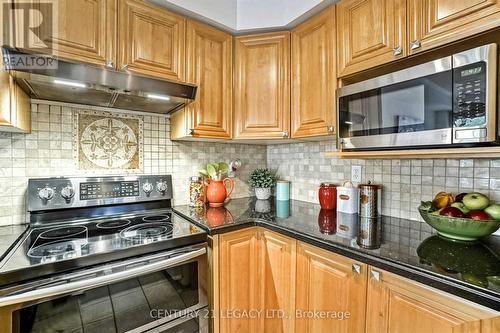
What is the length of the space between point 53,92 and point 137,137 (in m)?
0.52

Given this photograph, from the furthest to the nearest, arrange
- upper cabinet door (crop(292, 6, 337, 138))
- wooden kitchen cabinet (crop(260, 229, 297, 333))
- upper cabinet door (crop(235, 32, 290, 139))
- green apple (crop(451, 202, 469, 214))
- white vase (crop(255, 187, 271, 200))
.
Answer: white vase (crop(255, 187, 271, 200)) < upper cabinet door (crop(235, 32, 290, 139)) < upper cabinet door (crop(292, 6, 337, 138)) < wooden kitchen cabinet (crop(260, 229, 297, 333)) < green apple (crop(451, 202, 469, 214))

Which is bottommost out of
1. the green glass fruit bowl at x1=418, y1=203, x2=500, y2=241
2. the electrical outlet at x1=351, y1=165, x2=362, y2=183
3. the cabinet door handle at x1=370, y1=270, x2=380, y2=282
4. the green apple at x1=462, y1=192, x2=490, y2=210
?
the cabinet door handle at x1=370, y1=270, x2=380, y2=282

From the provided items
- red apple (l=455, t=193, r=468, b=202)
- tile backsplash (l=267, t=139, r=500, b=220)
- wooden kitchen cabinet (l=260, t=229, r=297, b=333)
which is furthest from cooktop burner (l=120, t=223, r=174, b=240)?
red apple (l=455, t=193, r=468, b=202)

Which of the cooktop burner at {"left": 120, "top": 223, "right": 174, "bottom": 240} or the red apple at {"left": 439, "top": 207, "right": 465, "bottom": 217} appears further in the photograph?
the cooktop burner at {"left": 120, "top": 223, "right": 174, "bottom": 240}

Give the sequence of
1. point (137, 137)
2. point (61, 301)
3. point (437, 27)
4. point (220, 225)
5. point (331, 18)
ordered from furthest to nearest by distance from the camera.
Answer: point (137, 137) → point (331, 18) → point (220, 225) → point (437, 27) → point (61, 301)

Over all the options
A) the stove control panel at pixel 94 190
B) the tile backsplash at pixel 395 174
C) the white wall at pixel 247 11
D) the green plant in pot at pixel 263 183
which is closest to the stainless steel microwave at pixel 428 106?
the tile backsplash at pixel 395 174

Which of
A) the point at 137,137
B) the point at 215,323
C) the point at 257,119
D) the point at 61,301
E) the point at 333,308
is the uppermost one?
the point at 257,119

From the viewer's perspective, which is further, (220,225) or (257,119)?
(257,119)

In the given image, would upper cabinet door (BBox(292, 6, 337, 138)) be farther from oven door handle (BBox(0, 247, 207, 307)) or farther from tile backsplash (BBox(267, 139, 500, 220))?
oven door handle (BBox(0, 247, 207, 307))

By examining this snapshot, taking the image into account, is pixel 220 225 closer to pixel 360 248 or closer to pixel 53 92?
pixel 360 248

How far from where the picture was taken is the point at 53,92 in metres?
1.20

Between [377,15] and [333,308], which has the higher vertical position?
[377,15]

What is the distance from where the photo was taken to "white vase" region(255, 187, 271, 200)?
79.9 inches

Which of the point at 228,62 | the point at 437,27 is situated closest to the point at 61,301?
the point at 228,62
